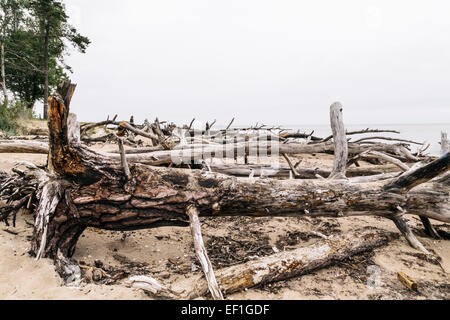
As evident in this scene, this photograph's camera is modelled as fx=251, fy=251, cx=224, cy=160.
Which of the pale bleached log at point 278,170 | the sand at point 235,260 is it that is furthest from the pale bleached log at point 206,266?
the pale bleached log at point 278,170

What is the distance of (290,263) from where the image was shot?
2131 mm

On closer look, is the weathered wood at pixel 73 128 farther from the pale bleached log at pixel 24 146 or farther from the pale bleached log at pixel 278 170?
A: the pale bleached log at pixel 24 146

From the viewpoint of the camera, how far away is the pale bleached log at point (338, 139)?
3104 millimetres

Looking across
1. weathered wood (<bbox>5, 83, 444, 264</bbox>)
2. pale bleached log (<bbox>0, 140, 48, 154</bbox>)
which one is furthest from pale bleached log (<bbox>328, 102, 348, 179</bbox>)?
pale bleached log (<bbox>0, 140, 48, 154</bbox>)

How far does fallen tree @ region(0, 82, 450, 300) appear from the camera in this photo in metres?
2.05

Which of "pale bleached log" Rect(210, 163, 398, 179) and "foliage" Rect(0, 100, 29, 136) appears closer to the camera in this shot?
"pale bleached log" Rect(210, 163, 398, 179)

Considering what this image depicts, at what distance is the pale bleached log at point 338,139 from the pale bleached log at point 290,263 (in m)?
0.82

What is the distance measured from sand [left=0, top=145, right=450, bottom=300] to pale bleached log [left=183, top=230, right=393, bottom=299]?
6 cm

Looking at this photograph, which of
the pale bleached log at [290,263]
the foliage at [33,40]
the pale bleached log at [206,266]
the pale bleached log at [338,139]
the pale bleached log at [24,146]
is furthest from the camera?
the foliage at [33,40]

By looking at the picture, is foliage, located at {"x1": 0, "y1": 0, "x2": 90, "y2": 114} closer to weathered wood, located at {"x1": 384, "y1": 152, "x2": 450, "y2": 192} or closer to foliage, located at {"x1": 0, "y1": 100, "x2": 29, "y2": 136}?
foliage, located at {"x1": 0, "y1": 100, "x2": 29, "y2": 136}

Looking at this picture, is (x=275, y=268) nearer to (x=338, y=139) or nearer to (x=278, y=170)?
(x=338, y=139)

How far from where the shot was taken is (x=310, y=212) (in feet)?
8.55

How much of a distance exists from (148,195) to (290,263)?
136 cm

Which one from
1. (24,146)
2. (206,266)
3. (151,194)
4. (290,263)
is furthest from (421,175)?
(24,146)
